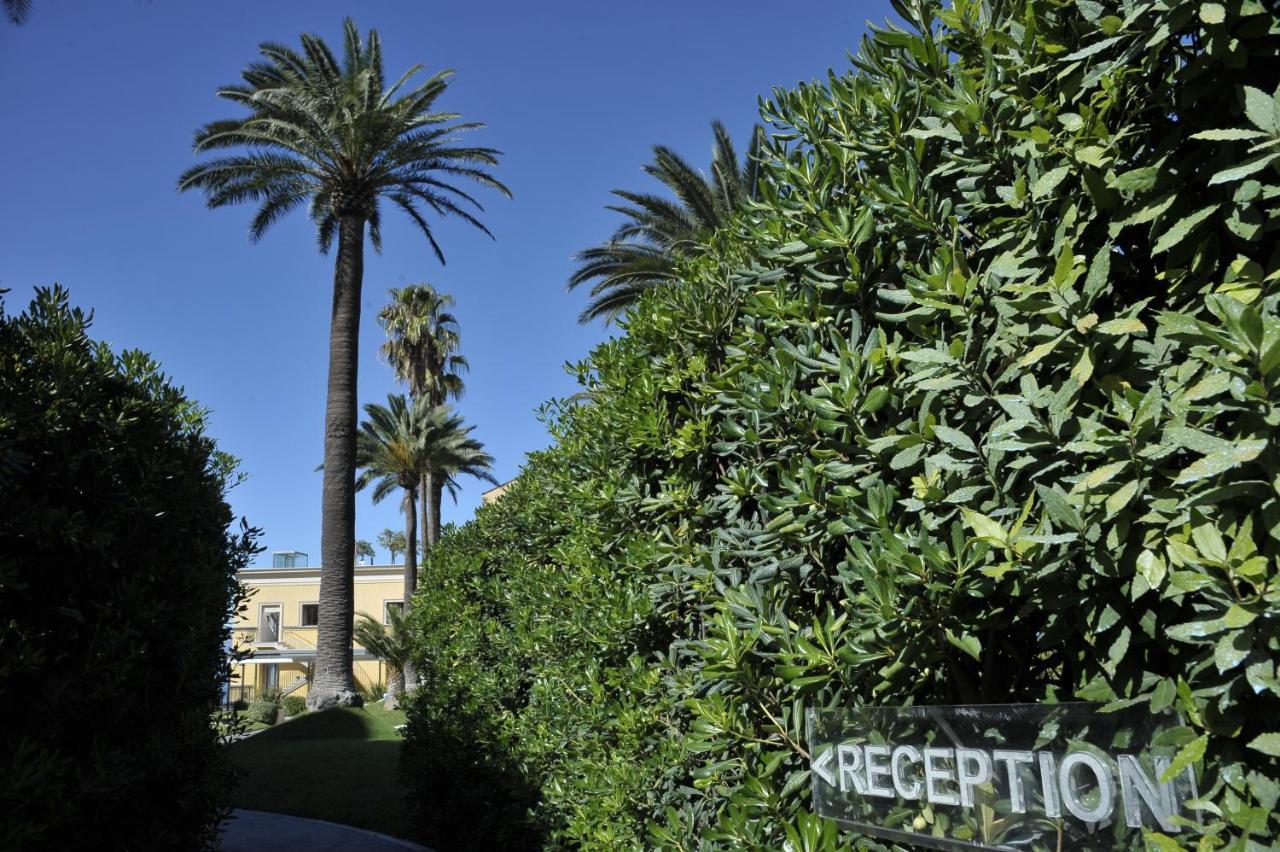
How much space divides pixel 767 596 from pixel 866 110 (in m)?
1.51

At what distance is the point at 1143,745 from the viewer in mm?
1662

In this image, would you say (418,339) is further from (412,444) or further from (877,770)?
(877,770)

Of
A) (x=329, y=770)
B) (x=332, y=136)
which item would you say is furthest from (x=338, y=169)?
(x=329, y=770)

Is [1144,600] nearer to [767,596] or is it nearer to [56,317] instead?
[767,596]

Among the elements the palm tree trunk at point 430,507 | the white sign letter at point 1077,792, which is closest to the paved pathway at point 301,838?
the white sign letter at point 1077,792

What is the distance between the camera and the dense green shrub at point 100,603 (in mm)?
4418

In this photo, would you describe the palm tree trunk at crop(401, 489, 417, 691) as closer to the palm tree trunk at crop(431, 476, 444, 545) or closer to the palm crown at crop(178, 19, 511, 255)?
the palm tree trunk at crop(431, 476, 444, 545)

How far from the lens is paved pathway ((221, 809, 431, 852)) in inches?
357

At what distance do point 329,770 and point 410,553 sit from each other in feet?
56.6

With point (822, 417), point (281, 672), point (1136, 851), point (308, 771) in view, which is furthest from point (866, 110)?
point (281, 672)

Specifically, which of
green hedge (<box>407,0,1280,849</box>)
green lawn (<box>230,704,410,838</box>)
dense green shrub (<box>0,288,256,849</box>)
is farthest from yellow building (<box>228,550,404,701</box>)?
green hedge (<box>407,0,1280,849</box>)

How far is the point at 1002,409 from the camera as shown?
1977 millimetres

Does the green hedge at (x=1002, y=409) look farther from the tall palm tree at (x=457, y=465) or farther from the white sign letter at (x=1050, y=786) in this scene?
the tall palm tree at (x=457, y=465)

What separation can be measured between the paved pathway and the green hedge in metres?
6.89
